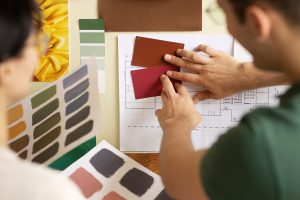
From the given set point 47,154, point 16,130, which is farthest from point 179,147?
point 16,130

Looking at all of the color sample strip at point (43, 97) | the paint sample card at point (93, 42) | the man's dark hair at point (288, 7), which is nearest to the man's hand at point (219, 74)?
the paint sample card at point (93, 42)

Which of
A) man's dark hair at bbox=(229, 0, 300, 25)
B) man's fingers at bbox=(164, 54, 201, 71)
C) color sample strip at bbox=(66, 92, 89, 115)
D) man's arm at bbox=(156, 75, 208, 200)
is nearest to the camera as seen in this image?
man's dark hair at bbox=(229, 0, 300, 25)

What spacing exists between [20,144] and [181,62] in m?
0.37

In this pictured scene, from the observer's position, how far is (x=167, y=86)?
0.94 metres

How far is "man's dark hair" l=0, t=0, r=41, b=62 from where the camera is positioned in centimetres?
56

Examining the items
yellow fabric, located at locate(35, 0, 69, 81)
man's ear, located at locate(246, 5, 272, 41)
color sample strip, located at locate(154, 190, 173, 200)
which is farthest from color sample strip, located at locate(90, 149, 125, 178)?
man's ear, located at locate(246, 5, 272, 41)

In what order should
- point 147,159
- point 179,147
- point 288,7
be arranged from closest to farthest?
point 288,7
point 179,147
point 147,159

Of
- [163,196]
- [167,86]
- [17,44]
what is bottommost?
[163,196]

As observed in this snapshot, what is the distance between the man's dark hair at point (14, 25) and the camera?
559 mm

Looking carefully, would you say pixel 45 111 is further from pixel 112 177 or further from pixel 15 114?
pixel 112 177

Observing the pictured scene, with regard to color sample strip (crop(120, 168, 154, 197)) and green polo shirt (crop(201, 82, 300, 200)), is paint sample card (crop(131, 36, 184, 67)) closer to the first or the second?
color sample strip (crop(120, 168, 154, 197))

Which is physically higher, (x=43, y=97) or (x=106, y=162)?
(x=43, y=97)

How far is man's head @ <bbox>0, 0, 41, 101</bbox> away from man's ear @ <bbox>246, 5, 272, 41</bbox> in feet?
0.96

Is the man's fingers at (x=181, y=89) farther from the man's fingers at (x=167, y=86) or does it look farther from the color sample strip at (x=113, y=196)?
the color sample strip at (x=113, y=196)
